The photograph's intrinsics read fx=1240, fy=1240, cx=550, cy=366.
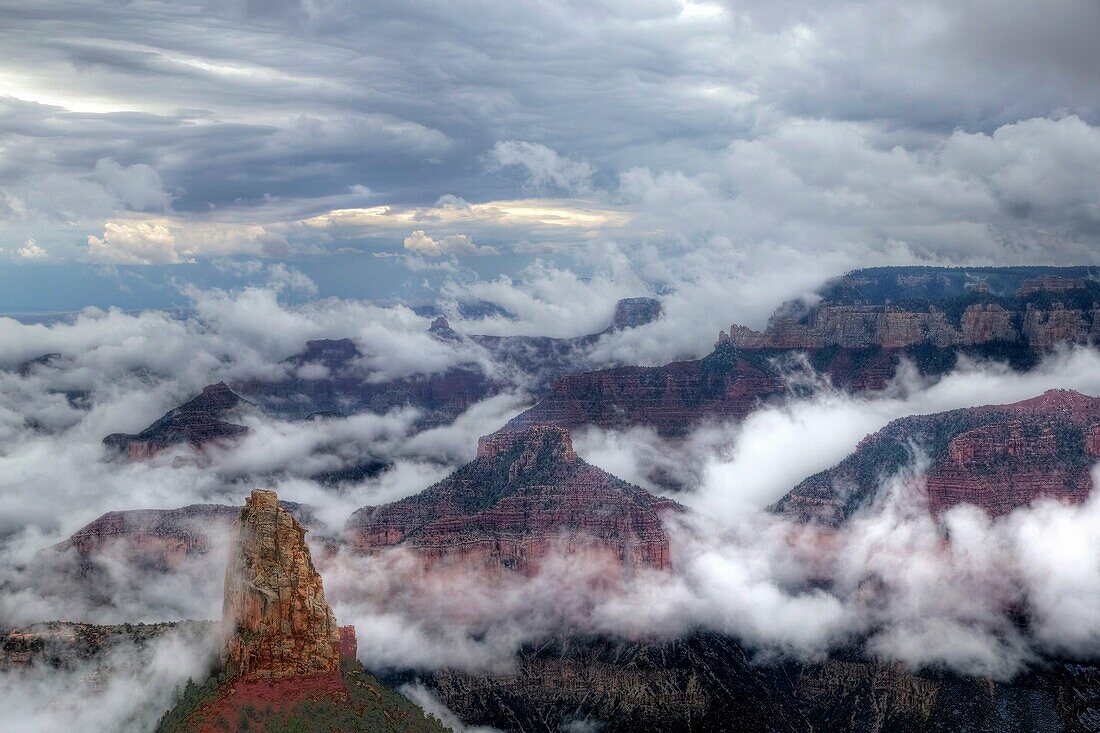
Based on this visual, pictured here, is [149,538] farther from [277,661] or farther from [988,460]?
[988,460]

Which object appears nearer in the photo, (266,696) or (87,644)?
(266,696)

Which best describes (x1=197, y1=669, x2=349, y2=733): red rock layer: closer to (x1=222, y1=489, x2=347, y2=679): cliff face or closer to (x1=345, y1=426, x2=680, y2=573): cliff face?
(x1=222, y1=489, x2=347, y2=679): cliff face

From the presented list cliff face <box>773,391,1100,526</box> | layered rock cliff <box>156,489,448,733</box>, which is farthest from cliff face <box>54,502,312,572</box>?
cliff face <box>773,391,1100,526</box>

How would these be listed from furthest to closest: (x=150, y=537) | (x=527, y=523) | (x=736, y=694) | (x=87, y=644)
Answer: (x=527, y=523) → (x=150, y=537) → (x=736, y=694) → (x=87, y=644)

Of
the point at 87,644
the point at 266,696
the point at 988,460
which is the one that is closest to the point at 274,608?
the point at 266,696

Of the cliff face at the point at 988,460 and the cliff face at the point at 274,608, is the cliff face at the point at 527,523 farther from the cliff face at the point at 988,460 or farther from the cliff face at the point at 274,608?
the cliff face at the point at 274,608

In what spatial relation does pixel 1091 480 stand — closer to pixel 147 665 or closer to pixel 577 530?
pixel 577 530

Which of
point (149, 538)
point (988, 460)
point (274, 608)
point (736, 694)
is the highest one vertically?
point (274, 608)
